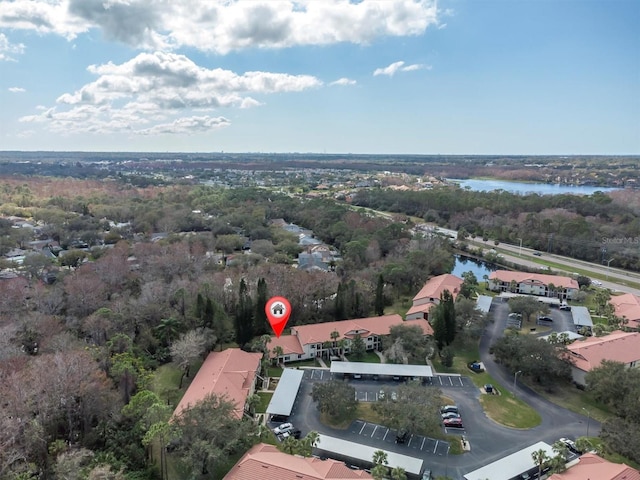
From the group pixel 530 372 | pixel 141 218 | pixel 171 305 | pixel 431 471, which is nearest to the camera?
pixel 431 471

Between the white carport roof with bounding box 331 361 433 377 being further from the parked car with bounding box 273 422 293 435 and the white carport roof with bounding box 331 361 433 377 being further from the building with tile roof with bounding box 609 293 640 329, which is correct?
the building with tile roof with bounding box 609 293 640 329

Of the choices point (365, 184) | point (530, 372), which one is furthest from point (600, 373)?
point (365, 184)

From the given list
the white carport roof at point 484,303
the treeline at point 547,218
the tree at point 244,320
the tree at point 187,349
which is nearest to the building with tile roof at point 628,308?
the white carport roof at point 484,303

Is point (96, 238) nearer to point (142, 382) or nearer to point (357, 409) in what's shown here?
point (142, 382)

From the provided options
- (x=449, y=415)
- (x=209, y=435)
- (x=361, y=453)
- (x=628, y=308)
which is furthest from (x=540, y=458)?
(x=628, y=308)

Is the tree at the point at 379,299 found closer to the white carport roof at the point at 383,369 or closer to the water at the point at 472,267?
the white carport roof at the point at 383,369
